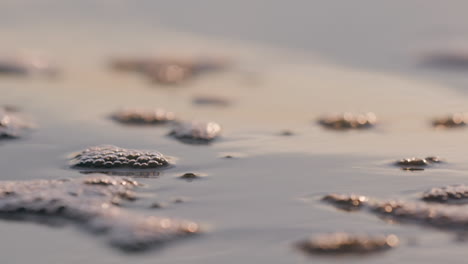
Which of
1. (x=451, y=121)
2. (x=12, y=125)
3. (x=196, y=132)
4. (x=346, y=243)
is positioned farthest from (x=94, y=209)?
(x=451, y=121)

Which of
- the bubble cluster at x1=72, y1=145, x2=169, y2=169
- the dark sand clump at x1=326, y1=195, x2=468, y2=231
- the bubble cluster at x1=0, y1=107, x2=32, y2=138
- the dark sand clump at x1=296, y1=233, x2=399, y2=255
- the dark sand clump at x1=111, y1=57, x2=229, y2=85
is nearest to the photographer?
the dark sand clump at x1=296, y1=233, x2=399, y2=255

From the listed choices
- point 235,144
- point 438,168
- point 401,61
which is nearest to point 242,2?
point 401,61

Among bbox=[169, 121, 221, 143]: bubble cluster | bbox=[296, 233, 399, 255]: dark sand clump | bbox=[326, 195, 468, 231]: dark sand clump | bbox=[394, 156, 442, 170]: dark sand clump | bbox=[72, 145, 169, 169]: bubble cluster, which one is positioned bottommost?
bbox=[296, 233, 399, 255]: dark sand clump

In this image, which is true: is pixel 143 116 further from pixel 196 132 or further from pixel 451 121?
pixel 451 121

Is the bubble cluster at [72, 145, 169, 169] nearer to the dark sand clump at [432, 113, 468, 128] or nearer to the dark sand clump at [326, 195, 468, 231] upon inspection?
the dark sand clump at [326, 195, 468, 231]

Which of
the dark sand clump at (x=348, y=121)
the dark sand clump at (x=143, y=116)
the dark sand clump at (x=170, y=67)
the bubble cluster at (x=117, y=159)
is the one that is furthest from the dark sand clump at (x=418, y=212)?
the dark sand clump at (x=170, y=67)

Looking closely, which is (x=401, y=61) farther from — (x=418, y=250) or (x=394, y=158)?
(x=418, y=250)

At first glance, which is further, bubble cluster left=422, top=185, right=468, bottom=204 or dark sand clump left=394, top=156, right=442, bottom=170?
dark sand clump left=394, top=156, right=442, bottom=170

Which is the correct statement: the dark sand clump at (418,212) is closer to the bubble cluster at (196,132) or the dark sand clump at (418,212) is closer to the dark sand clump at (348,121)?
the bubble cluster at (196,132)

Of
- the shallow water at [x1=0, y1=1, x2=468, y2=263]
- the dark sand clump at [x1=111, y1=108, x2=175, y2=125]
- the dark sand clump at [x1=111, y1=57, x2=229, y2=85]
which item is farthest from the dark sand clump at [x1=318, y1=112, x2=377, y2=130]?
the dark sand clump at [x1=111, y1=57, x2=229, y2=85]
